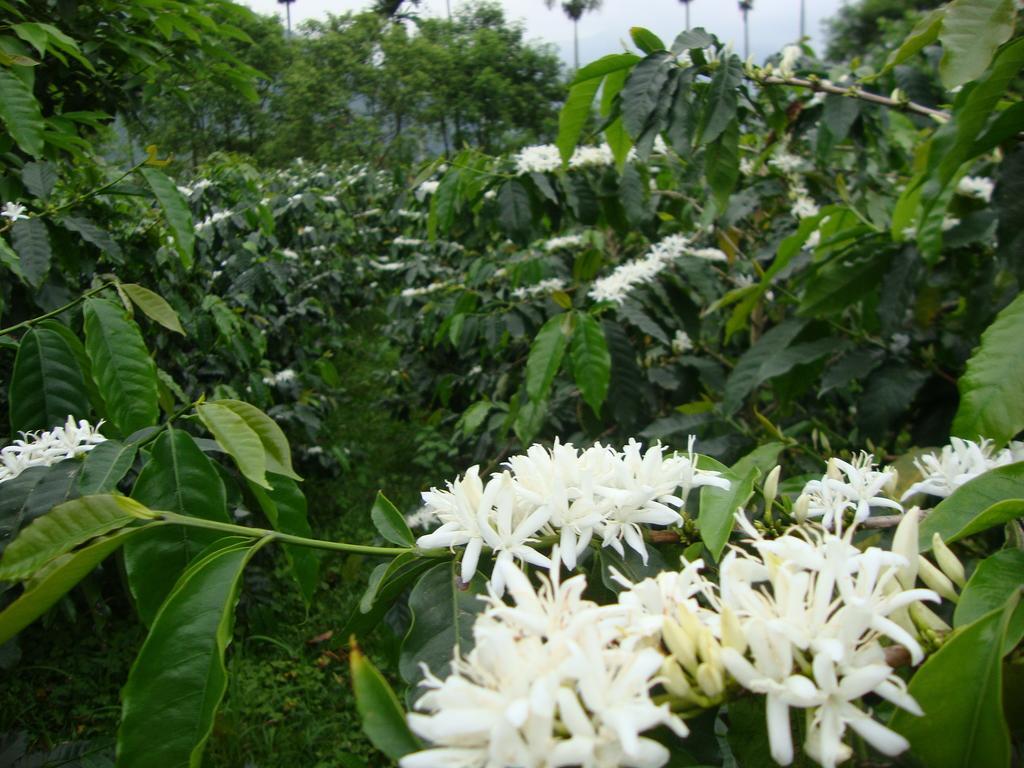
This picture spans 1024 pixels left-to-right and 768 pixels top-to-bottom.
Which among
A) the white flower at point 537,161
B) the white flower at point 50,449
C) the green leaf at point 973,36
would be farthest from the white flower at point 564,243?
the white flower at point 50,449

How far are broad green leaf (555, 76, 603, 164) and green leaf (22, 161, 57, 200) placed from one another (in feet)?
3.54

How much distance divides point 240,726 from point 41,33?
76.1 inches

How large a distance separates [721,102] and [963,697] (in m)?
1.20

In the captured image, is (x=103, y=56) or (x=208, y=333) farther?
(x=208, y=333)

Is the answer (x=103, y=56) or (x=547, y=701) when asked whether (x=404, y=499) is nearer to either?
(x=103, y=56)

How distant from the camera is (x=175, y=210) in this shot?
4.85 ft

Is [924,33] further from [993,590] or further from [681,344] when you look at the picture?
[681,344]

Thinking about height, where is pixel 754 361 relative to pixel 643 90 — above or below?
below

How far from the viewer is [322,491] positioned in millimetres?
3926

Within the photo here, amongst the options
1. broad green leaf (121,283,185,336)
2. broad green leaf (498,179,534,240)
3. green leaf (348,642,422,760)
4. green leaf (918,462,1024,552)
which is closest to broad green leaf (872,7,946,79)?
green leaf (918,462,1024,552)

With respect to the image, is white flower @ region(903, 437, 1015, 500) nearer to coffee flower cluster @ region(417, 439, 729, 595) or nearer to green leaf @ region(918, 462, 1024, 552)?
green leaf @ region(918, 462, 1024, 552)

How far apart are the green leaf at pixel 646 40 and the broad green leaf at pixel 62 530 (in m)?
1.20

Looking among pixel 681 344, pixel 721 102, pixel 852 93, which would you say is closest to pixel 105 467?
pixel 721 102

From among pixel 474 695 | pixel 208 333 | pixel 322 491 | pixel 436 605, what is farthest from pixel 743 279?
pixel 322 491
